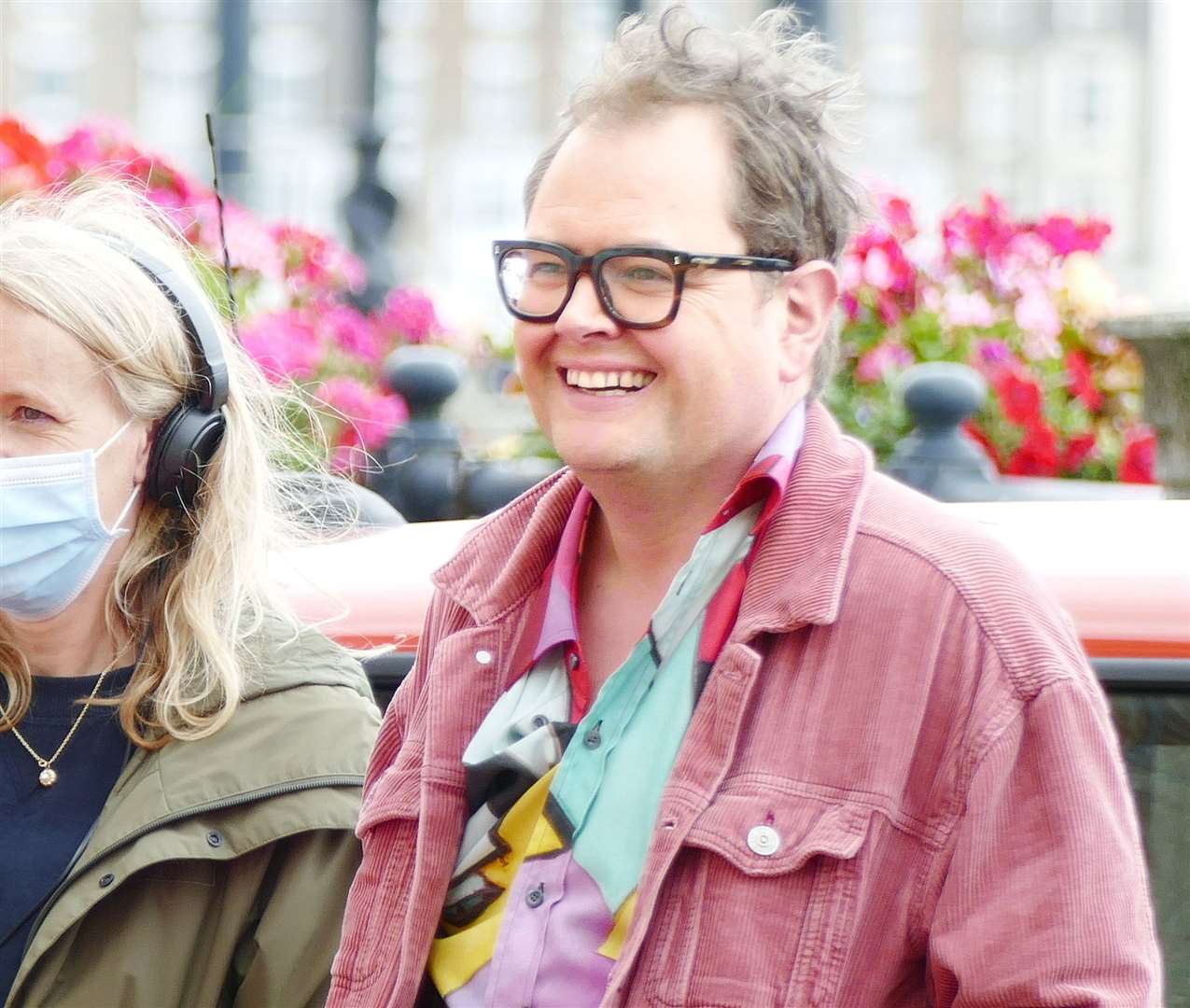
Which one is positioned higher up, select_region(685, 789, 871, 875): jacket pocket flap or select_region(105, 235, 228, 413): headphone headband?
select_region(105, 235, 228, 413): headphone headband

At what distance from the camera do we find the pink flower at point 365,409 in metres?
4.83

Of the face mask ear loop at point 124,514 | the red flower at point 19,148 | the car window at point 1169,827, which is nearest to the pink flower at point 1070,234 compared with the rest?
the red flower at point 19,148

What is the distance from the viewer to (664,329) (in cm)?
187

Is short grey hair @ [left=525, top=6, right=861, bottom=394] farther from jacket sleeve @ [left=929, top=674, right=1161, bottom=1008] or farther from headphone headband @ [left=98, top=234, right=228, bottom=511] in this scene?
headphone headband @ [left=98, top=234, right=228, bottom=511]

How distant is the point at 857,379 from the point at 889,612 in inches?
162

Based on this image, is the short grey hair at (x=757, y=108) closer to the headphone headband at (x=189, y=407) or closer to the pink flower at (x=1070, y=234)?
the headphone headband at (x=189, y=407)

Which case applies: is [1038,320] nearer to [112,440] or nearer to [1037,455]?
[1037,455]

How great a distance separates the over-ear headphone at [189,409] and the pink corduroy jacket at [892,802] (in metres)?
1.08

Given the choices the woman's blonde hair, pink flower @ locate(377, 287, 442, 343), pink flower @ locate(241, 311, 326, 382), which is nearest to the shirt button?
the woman's blonde hair

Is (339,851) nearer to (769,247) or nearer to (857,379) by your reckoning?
(769,247)

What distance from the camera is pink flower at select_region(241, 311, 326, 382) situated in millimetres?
4719

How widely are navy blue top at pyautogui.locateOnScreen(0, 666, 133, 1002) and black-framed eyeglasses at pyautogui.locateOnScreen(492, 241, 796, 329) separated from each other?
1.07 m

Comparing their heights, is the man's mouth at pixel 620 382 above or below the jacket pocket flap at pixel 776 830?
above

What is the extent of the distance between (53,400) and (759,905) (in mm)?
1342
